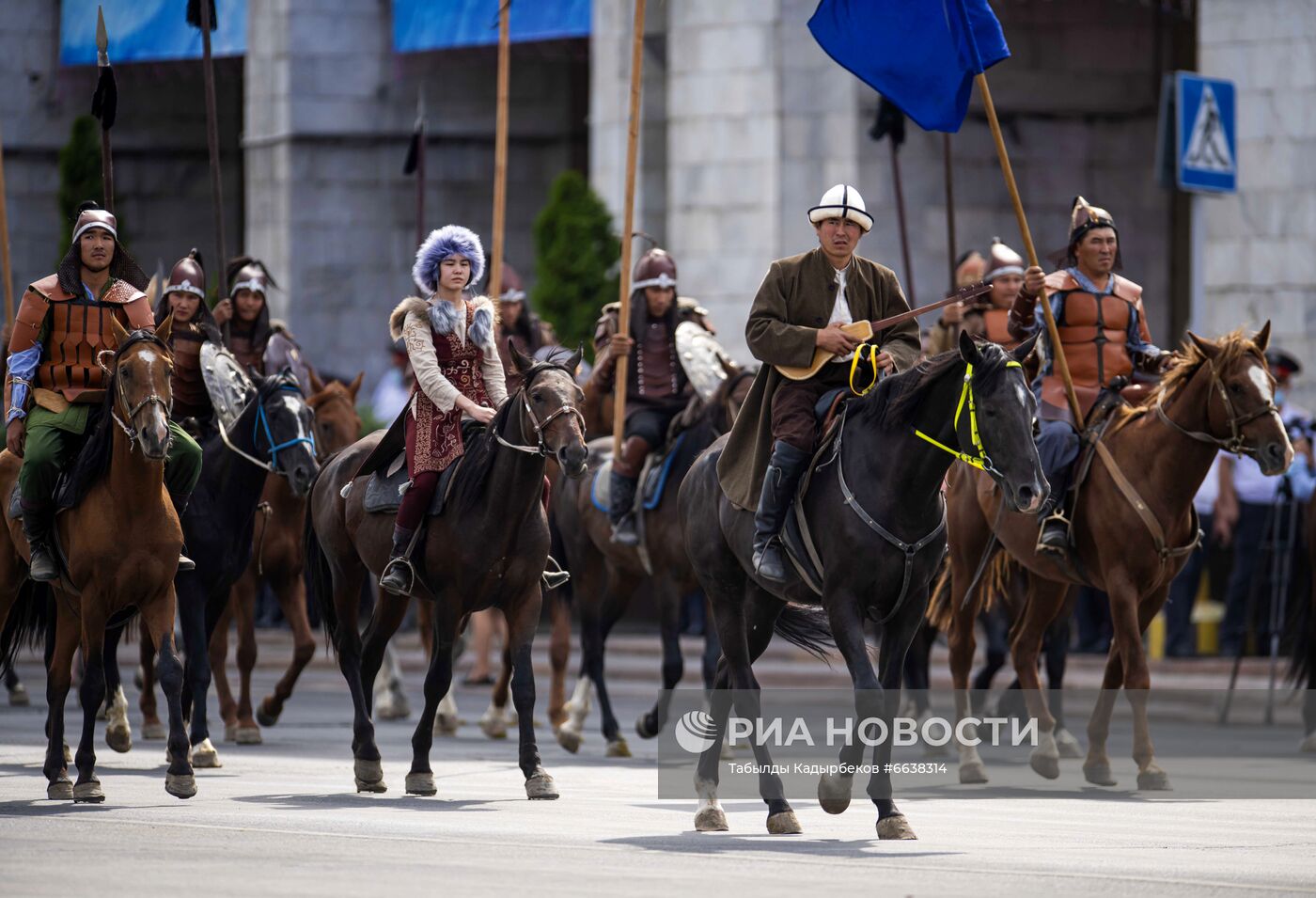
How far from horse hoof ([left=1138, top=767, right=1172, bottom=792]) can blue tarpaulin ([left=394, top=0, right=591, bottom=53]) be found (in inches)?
553

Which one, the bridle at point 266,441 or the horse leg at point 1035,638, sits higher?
the bridle at point 266,441

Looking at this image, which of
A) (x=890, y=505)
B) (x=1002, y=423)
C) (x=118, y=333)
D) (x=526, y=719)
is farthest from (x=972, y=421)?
(x=118, y=333)

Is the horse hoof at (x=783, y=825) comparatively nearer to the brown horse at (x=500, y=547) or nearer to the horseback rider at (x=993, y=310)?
the brown horse at (x=500, y=547)

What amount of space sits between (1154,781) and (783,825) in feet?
10.8

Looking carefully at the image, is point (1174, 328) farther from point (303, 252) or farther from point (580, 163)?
point (303, 252)

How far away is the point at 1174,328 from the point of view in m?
26.4

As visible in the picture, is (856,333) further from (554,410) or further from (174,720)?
(174,720)

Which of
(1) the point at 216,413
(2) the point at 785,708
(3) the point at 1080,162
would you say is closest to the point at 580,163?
(3) the point at 1080,162

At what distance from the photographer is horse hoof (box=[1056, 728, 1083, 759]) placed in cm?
1570

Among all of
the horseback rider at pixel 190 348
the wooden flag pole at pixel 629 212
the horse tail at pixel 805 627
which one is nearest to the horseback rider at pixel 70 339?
the horseback rider at pixel 190 348

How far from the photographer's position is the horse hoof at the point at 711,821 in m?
11.0

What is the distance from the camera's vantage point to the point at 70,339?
12555 millimetres

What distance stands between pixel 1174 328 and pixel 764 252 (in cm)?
523

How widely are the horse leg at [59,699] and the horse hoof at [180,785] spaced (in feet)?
2.03
